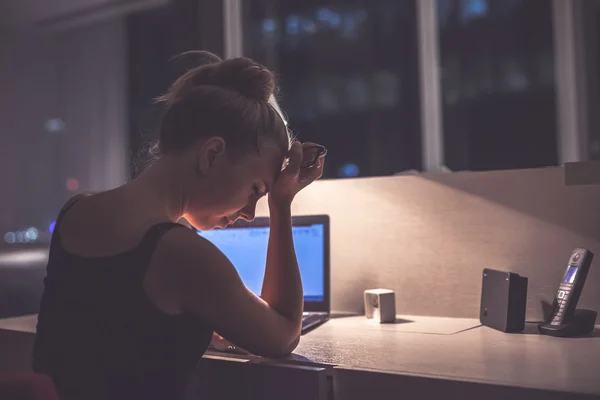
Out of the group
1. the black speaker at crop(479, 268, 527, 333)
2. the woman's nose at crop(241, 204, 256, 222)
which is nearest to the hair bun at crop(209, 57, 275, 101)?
the woman's nose at crop(241, 204, 256, 222)

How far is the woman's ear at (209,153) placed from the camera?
1102 millimetres

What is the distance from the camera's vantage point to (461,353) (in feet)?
4.14

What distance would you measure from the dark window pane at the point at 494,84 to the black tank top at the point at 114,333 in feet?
9.25

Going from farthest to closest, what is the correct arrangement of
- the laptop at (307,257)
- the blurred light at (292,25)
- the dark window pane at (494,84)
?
the blurred light at (292,25)
the dark window pane at (494,84)
the laptop at (307,257)

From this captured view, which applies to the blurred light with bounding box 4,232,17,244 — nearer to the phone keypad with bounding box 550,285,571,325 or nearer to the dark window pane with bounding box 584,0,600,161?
the phone keypad with bounding box 550,285,571,325

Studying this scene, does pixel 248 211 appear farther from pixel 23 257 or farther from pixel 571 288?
pixel 23 257

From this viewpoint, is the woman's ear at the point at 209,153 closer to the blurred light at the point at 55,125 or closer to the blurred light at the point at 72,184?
the blurred light at the point at 72,184

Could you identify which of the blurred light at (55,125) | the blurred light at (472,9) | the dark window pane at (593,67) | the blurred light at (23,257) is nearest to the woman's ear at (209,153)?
the blurred light at (23,257)

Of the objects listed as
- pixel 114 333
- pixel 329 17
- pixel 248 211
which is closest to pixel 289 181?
pixel 248 211

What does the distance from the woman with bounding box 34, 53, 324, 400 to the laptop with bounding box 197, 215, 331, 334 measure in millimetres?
553

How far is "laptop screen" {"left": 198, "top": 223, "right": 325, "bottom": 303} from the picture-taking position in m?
1.79

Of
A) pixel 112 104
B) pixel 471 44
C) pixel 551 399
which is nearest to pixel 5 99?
pixel 112 104

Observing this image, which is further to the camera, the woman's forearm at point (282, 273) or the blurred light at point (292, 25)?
the blurred light at point (292, 25)

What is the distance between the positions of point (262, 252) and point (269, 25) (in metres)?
2.50
